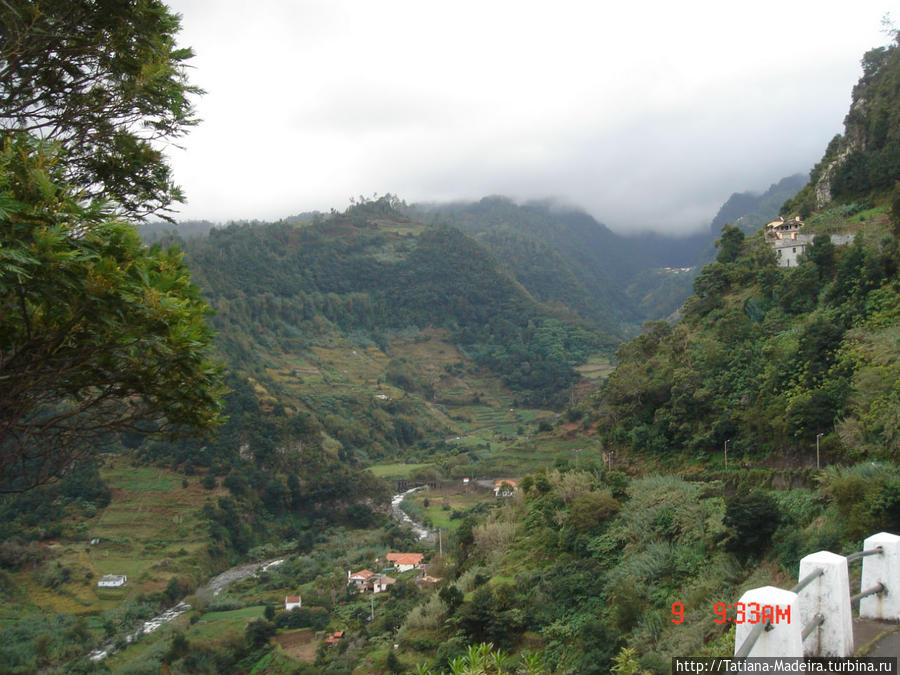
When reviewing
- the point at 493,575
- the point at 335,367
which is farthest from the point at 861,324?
the point at 335,367

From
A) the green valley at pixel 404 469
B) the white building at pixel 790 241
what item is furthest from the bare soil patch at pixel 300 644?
the white building at pixel 790 241

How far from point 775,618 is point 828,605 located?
29.2 inches

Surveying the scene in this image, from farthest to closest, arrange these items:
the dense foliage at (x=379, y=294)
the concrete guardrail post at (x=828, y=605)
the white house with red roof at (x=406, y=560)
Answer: the dense foliage at (x=379, y=294), the white house with red roof at (x=406, y=560), the concrete guardrail post at (x=828, y=605)

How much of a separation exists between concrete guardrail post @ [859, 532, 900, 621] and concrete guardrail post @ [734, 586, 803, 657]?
131cm

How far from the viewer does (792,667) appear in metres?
2.90

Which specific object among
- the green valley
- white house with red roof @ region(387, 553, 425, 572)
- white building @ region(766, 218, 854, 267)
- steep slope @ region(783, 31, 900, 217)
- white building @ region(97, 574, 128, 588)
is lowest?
white house with red roof @ region(387, 553, 425, 572)

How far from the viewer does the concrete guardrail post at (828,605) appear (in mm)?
3270

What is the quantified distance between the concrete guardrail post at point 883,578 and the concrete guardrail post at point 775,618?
1315 millimetres

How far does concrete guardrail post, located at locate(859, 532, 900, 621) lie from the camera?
12.4 feet

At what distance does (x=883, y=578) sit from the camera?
3.83 m

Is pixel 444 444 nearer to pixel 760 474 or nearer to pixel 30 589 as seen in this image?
pixel 30 589
